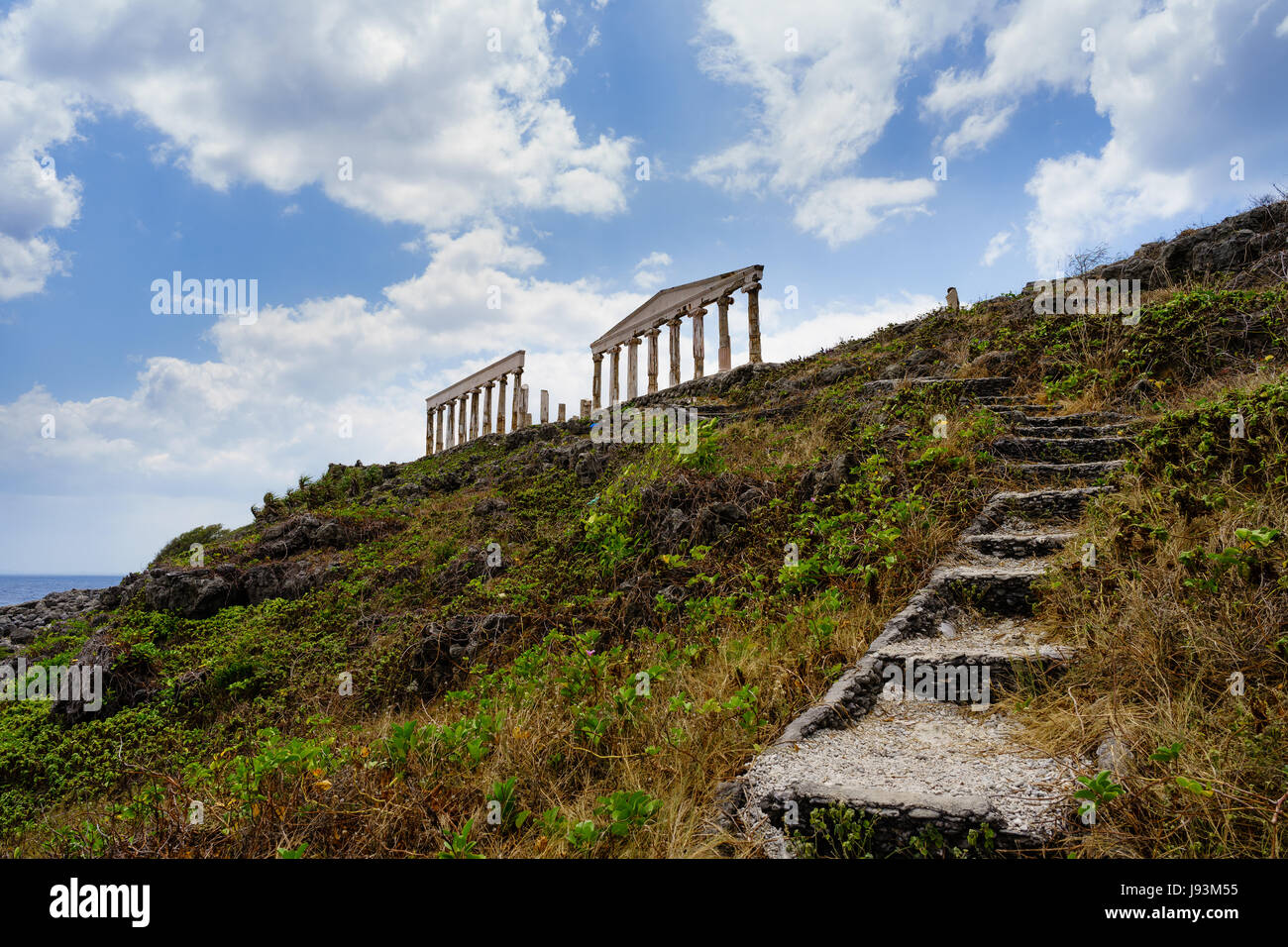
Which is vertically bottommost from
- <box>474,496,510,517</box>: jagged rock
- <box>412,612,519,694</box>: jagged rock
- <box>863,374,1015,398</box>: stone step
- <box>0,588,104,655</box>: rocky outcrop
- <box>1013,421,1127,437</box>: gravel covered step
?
<box>0,588,104,655</box>: rocky outcrop

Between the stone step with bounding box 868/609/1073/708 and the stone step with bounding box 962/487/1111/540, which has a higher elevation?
the stone step with bounding box 962/487/1111/540

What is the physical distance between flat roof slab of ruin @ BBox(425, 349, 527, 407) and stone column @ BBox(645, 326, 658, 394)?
950 centimetres

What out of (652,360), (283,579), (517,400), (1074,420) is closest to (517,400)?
(517,400)

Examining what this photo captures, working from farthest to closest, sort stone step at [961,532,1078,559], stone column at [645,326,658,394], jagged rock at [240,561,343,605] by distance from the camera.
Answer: stone column at [645,326,658,394] → jagged rock at [240,561,343,605] → stone step at [961,532,1078,559]

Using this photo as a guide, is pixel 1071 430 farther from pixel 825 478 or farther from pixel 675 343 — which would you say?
pixel 675 343

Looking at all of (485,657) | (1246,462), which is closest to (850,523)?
(1246,462)

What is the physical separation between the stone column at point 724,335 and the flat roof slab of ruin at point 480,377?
46.0ft

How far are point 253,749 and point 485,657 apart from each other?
237cm

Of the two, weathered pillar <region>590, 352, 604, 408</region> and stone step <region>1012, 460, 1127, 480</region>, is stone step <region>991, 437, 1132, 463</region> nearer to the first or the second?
stone step <region>1012, 460, 1127, 480</region>

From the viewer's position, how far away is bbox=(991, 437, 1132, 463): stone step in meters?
7.32

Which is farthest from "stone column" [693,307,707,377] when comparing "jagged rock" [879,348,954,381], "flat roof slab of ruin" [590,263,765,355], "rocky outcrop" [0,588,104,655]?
"rocky outcrop" [0,588,104,655]

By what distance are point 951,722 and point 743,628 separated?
193 cm

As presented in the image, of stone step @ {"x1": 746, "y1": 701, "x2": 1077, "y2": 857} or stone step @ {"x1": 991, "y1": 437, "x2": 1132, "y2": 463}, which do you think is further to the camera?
stone step @ {"x1": 991, "y1": 437, "x2": 1132, "y2": 463}

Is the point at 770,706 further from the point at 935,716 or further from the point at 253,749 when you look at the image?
the point at 253,749
